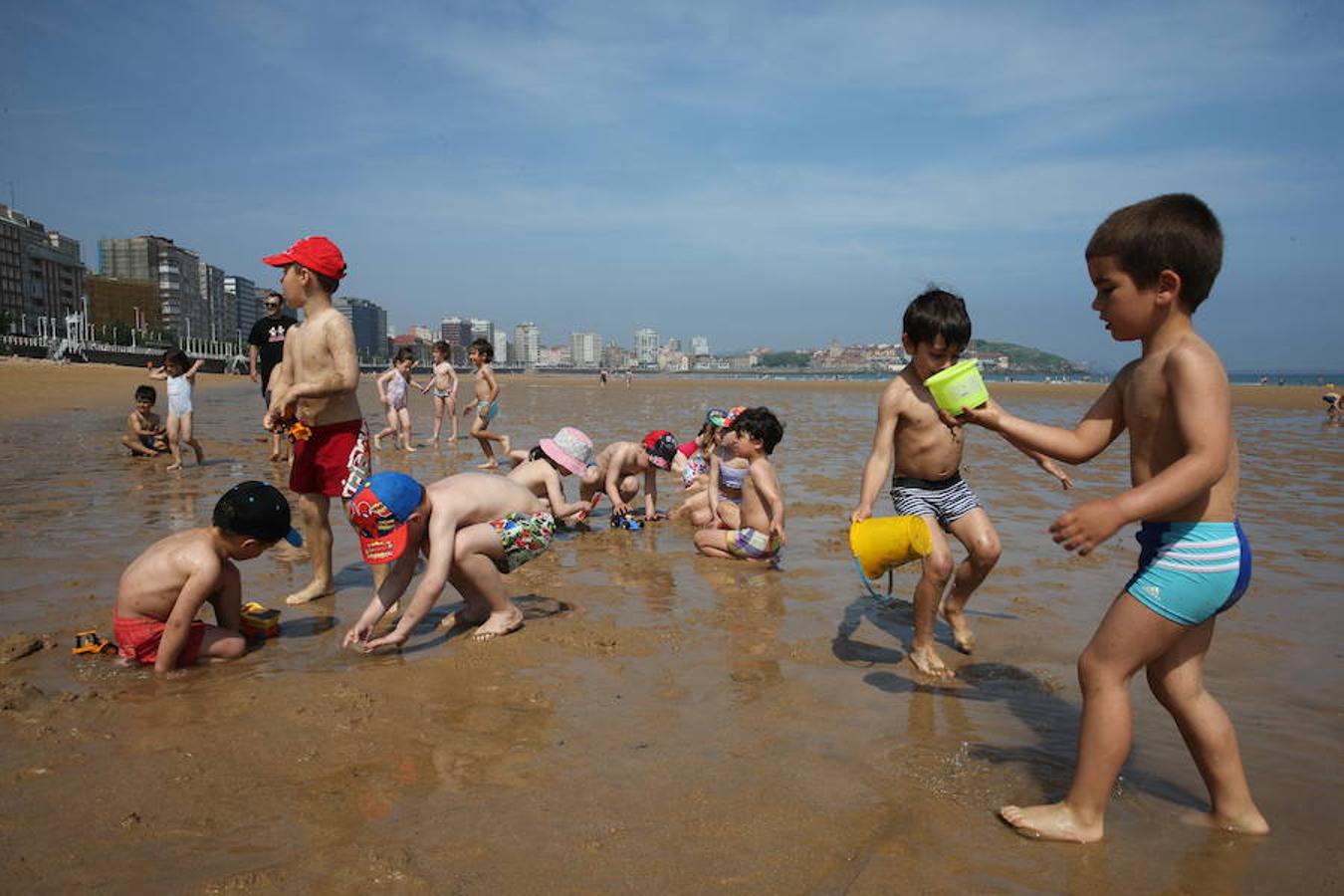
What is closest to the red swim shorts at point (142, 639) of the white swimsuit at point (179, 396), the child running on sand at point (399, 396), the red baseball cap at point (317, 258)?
the red baseball cap at point (317, 258)

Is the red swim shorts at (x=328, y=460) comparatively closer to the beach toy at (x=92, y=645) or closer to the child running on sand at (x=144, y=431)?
the beach toy at (x=92, y=645)

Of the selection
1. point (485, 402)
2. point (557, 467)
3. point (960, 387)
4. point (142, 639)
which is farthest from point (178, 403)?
point (960, 387)

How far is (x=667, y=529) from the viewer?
24.8 feet

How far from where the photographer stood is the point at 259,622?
13.9 ft

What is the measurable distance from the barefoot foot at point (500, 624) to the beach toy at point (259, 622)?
1.02 metres

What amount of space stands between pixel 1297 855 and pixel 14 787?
13.0 ft

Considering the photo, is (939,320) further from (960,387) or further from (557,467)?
(557,467)

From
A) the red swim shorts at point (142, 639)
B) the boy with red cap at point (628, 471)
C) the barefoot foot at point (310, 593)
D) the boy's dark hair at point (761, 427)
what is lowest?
the barefoot foot at point (310, 593)

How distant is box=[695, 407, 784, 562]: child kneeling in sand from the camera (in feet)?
19.6

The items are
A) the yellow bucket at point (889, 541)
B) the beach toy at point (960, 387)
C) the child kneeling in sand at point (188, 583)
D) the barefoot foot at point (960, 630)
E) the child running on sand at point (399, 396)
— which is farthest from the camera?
the child running on sand at point (399, 396)

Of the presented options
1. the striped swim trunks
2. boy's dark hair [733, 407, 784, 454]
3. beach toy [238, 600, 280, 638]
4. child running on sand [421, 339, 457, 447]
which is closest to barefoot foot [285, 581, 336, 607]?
beach toy [238, 600, 280, 638]

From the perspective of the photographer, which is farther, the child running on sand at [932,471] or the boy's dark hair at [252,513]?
the child running on sand at [932,471]

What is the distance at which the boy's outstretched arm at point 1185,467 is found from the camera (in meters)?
2.27

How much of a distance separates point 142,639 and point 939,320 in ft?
13.3
